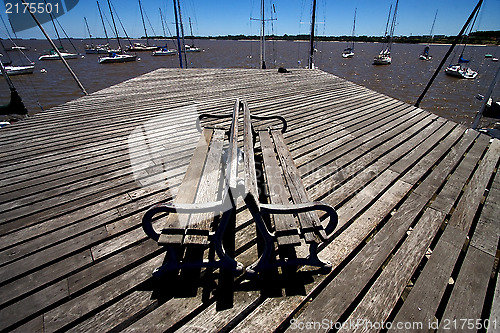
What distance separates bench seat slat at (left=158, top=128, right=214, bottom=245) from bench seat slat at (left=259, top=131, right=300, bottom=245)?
73 cm

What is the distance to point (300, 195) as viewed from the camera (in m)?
2.27

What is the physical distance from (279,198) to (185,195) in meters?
0.86

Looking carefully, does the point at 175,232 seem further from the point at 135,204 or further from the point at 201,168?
the point at 135,204

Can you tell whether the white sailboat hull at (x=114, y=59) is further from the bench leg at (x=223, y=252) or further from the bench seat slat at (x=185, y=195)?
the bench leg at (x=223, y=252)

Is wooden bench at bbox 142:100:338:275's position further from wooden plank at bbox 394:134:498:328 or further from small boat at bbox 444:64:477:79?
small boat at bbox 444:64:477:79

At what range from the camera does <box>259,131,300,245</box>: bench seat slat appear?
1.85 m

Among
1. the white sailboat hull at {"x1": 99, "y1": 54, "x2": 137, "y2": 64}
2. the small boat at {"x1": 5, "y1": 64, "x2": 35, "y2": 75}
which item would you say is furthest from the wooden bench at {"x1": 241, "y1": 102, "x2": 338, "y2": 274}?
the white sailboat hull at {"x1": 99, "y1": 54, "x2": 137, "y2": 64}

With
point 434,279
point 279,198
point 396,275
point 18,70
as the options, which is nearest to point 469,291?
point 434,279

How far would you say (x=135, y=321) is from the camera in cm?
167

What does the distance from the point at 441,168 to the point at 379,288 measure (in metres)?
2.71

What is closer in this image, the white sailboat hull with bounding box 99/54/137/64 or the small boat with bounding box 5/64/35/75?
the small boat with bounding box 5/64/35/75

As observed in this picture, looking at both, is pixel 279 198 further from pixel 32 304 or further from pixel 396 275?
pixel 32 304

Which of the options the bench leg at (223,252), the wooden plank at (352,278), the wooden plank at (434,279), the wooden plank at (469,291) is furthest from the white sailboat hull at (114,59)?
the wooden plank at (469,291)

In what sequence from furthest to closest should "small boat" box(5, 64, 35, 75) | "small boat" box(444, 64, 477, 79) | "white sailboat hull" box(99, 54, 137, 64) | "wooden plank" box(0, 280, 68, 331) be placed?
"white sailboat hull" box(99, 54, 137, 64) < "small boat" box(5, 64, 35, 75) < "small boat" box(444, 64, 477, 79) < "wooden plank" box(0, 280, 68, 331)
